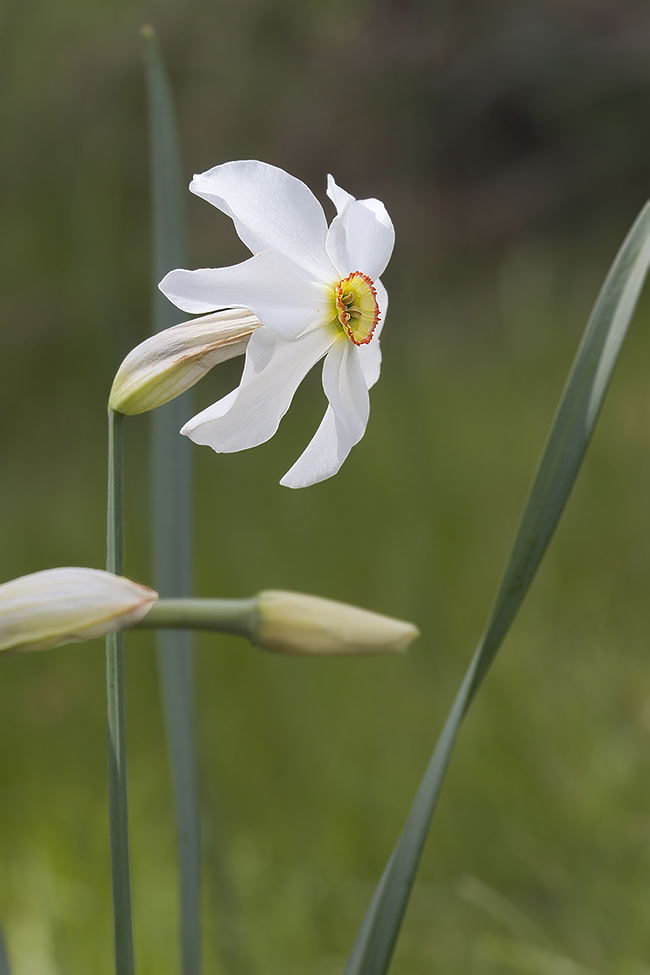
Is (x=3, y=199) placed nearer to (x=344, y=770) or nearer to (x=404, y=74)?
(x=404, y=74)

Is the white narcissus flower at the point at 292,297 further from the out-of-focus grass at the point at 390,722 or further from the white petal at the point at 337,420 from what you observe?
the out-of-focus grass at the point at 390,722

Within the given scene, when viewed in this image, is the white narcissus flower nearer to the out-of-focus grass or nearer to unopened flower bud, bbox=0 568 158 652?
unopened flower bud, bbox=0 568 158 652

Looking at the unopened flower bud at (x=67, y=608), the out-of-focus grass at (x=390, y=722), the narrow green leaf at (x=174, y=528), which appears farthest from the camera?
the out-of-focus grass at (x=390, y=722)

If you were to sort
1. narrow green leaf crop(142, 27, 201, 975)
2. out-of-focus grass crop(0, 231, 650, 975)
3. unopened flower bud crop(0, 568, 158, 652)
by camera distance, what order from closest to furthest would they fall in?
unopened flower bud crop(0, 568, 158, 652), narrow green leaf crop(142, 27, 201, 975), out-of-focus grass crop(0, 231, 650, 975)

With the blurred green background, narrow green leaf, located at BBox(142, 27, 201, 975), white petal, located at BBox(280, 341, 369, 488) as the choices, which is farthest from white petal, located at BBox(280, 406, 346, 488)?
the blurred green background

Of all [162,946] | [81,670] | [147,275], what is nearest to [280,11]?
[147,275]

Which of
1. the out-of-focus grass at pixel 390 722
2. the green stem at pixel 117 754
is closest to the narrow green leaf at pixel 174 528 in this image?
the green stem at pixel 117 754

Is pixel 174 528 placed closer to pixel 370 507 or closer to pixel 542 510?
pixel 542 510
